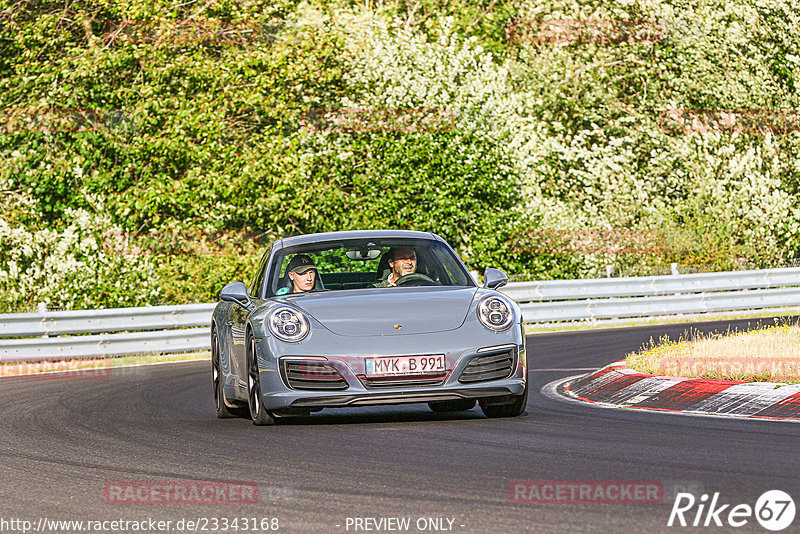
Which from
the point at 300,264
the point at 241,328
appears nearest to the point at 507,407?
the point at 300,264

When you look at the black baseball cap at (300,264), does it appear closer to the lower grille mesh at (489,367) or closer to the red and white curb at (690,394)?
the lower grille mesh at (489,367)

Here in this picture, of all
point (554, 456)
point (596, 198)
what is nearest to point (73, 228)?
point (596, 198)

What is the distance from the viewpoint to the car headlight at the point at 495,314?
10070 mm

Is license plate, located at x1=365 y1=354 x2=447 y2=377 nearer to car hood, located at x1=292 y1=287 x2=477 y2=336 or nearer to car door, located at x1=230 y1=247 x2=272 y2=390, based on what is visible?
car hood, located at x1=292 y1=287 x2=477 y2=336

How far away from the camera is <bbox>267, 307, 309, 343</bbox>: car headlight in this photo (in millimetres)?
9953

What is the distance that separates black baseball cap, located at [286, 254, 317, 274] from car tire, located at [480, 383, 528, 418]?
68.3 inches

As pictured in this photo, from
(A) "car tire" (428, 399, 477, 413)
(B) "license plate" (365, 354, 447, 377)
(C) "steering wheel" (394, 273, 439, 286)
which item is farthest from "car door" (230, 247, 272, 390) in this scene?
(A) "car tire" (428, 399, 477, 413)

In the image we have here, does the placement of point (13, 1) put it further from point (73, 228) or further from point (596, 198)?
point (596, 198)

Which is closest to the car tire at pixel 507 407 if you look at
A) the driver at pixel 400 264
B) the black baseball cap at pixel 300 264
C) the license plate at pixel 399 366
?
the license plate at pixel 399 366

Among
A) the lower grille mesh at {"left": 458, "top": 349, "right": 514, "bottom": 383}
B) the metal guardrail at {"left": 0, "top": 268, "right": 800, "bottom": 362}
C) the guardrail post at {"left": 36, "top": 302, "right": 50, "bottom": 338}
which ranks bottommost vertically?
the metal guardrail at {"left": 0, "top": 268, "right": 800, "bottom": 362}

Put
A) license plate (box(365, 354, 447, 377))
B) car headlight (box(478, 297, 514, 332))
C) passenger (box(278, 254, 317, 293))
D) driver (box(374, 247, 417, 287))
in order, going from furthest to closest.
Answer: driver (box(374, 247, 417, 287)) → passenger (box(278, 254, 317, 293)) → car headlight (box(478, 297, 514, 332)) → license plate (box(365, 354, 447, 377))

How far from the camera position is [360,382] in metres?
9.78

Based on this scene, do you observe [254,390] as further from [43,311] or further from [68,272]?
[68,272]

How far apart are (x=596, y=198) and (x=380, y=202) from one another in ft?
27.1
